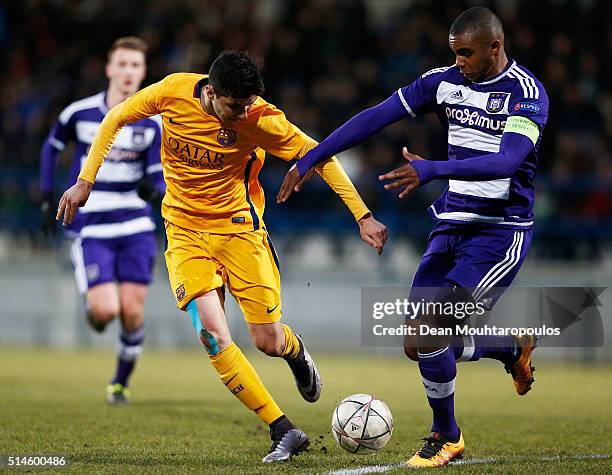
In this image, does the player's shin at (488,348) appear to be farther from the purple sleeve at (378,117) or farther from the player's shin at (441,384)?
the purple sleeve at (378,117)

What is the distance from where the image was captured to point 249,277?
6.14 metres

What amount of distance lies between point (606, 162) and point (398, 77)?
332 centimetres

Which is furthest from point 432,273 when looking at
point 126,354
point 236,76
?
point 126,354

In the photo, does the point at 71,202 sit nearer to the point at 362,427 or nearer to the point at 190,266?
the point at 190,266

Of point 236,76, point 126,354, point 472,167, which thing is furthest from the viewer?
point 126,354

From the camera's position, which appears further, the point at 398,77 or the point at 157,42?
the point at 157,42

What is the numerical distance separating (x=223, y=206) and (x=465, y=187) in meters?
1.43

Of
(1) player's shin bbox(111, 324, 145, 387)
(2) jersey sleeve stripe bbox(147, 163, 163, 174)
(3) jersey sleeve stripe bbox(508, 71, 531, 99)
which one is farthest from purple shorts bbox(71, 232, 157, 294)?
(3) jersey sleeve stripe bbox(508, 71, 531, 99)

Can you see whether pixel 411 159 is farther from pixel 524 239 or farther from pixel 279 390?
pixel 279 390

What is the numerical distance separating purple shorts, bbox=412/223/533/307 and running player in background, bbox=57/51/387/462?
Result: 0.47m

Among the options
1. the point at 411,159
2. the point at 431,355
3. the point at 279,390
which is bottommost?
the point at 279,390

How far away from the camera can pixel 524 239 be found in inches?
231

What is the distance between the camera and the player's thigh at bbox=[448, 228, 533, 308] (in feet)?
18.7

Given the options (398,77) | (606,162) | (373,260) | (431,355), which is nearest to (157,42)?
(398,77)
